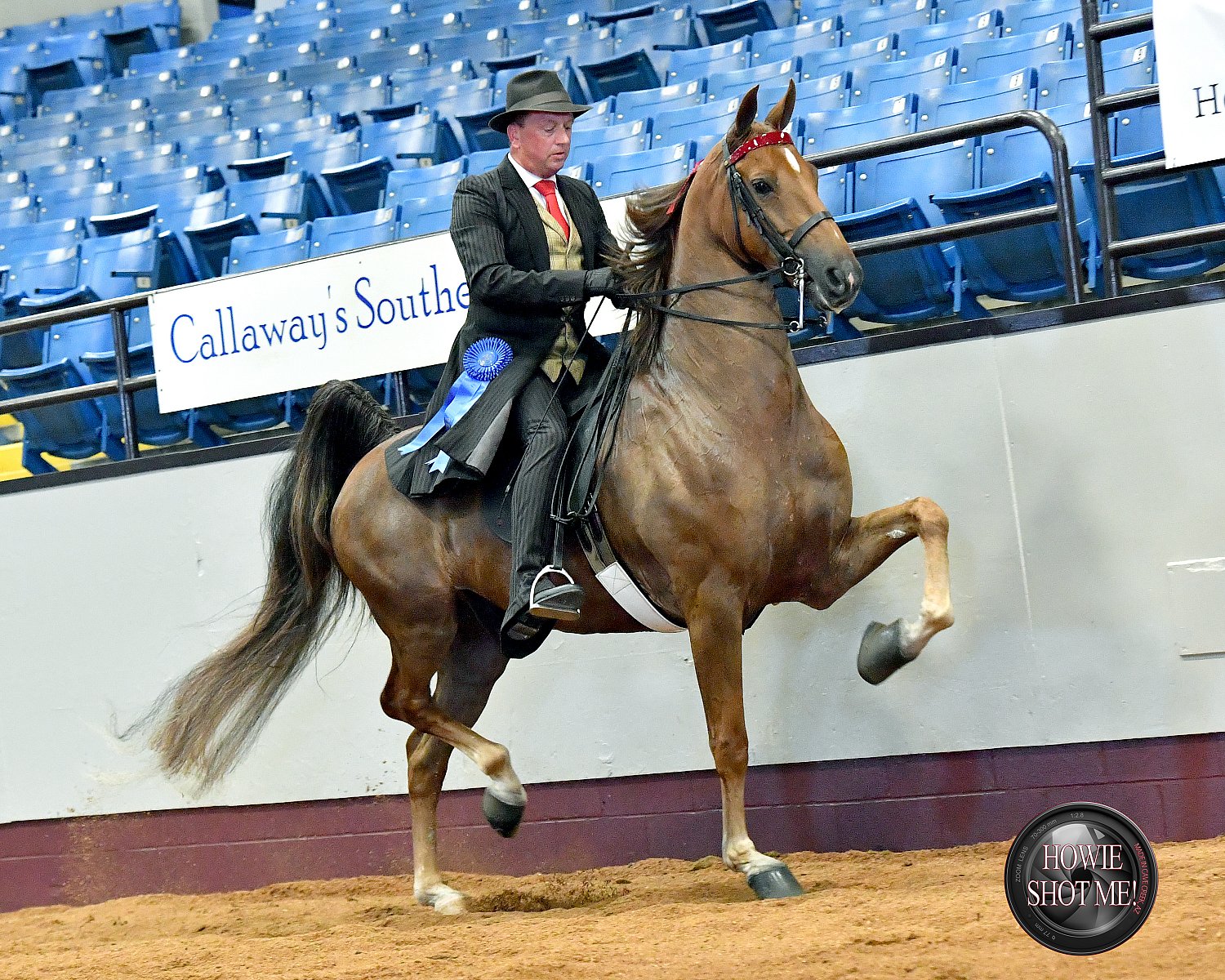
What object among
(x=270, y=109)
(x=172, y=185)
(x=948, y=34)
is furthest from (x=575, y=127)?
(x=270, y=109)

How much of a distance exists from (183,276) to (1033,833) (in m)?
8.38

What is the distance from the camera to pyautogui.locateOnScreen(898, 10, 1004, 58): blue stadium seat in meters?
8.89

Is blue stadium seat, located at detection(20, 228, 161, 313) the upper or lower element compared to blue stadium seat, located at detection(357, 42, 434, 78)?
lower

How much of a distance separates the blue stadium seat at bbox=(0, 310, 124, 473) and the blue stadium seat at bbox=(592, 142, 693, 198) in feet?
10.9

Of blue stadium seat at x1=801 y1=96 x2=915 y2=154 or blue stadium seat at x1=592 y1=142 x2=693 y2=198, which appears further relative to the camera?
blue stadium seat at x1=592 y1=142 x2=693 y2=198

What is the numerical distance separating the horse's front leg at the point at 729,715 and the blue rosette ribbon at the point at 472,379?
113cm

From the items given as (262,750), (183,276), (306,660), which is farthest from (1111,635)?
(183,276)

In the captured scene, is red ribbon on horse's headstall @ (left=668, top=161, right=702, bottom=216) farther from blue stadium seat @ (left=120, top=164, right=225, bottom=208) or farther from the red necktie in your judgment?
blue stadium seat @ (left=120, top=164, right=225, bottom=208)

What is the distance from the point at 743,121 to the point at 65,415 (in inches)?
216

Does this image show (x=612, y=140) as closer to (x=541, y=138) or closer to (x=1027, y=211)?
(x=1027, y=211)

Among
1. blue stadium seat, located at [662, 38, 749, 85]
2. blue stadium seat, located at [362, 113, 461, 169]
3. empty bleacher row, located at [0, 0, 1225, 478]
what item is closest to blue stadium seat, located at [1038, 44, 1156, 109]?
empty bleacher row, located at [0, 0, 1225, 478]

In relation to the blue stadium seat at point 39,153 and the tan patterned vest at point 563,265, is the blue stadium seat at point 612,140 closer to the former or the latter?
the tan patterned vest at point 563,265

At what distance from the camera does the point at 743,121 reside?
13.9 ft

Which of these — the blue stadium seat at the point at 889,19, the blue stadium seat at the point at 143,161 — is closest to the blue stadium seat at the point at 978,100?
the blue stadium seat at the point at 889,19
